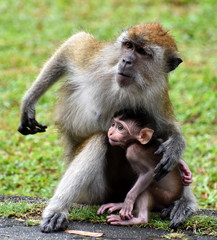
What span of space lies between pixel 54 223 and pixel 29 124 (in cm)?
158

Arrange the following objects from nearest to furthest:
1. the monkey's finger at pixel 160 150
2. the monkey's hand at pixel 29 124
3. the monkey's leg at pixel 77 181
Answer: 1. the monkey's leg at pixel 77 181
2. the monkey's finger at pixel 160 150
3. the monkey's hand at pixel 29 124

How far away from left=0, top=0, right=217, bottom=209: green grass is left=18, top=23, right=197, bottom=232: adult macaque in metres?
0.77

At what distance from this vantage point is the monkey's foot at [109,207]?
608 centimetres

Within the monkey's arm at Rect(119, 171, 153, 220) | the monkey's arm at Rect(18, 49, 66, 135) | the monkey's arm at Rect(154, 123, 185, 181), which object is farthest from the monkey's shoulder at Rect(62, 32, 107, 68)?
the monkey's arm at Rect(119, 171, 153, 220)

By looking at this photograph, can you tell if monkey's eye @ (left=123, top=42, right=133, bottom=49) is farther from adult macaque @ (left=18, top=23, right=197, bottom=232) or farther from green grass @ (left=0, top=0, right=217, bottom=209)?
green grass @ (left=0, top=0, right=217, bottom=209)

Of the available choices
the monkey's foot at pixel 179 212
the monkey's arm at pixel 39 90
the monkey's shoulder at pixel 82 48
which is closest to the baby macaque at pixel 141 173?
the monkey's foot at pixel 179 212

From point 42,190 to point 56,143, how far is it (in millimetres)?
1875

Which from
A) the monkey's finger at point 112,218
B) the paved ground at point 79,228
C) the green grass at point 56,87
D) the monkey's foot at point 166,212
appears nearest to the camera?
the paved ground at point 79,228

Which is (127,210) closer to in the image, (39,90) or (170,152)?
(170,152)

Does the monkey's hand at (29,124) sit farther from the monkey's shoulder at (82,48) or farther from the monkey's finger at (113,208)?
the monkey's finger at (113,208)

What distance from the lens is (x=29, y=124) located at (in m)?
6.81

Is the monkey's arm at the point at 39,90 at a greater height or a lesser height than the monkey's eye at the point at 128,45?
lesser

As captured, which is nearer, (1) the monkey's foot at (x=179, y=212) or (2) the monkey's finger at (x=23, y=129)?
(1) the monkey's foot at (x=179, y=212)

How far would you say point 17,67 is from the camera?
13570 millimetres
